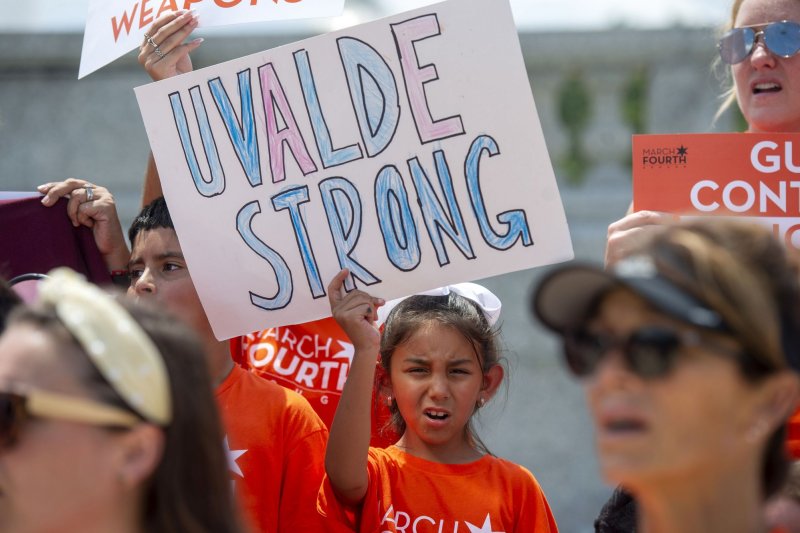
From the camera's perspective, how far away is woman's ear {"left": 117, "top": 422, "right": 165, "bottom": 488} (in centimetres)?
204

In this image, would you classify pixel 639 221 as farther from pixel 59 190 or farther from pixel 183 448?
pixel 59 190

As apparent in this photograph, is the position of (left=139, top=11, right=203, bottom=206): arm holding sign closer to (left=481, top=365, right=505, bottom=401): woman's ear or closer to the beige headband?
(left=481, top=365, right=505, bottom=401): woman's ear

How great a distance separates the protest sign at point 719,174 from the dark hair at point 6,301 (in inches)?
64.3

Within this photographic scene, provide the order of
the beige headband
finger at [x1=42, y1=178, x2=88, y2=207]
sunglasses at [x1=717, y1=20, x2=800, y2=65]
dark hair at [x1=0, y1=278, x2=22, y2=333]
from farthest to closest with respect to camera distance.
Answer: finger at [x1=42, y1=178, x2=88, y2=207]
sunglasses at [x1=717, y1=20, x2=800, y2=65]
dark hair at [x1=0, y1=278, x2=22, y2=333]
the beige headband

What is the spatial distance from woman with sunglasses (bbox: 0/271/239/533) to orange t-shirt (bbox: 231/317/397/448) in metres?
1.64

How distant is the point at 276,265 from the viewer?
3.33m

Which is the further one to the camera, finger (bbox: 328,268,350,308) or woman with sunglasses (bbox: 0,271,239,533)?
finger (bbox: 328,268,350,308)

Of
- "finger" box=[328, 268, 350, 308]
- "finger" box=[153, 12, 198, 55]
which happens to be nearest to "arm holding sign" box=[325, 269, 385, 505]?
"finger" box=[328, 268, 350, 308]

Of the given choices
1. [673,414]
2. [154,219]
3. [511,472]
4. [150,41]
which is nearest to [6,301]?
[154,219]

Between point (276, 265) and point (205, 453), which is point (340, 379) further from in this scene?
point (205, 453)

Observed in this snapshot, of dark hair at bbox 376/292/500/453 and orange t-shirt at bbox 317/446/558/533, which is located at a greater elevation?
dark hair at bbox 376/292/500/453

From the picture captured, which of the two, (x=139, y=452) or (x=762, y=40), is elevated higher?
(x=762, y=40)

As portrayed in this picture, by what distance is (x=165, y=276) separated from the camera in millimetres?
3512

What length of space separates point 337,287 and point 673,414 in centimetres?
157
